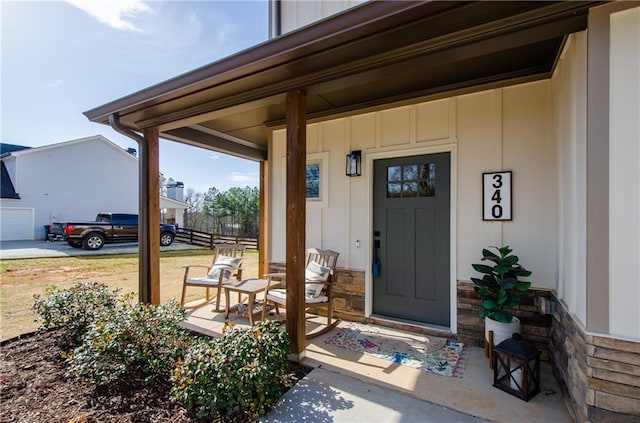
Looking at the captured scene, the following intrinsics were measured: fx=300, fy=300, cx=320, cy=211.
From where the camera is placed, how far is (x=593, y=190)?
1.71m

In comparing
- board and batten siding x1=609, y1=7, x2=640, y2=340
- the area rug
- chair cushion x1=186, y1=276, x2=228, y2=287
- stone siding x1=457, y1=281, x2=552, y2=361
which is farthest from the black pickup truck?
board and batten siding x1=609, y1=7, x2=640, y2=340

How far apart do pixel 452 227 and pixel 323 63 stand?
7.12ft

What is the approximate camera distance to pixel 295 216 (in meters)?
2.72

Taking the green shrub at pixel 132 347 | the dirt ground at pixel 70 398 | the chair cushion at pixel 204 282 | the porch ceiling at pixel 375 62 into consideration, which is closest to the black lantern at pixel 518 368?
the dirt ground at pixel 70 398

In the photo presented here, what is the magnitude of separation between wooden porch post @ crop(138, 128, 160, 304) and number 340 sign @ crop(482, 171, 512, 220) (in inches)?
154

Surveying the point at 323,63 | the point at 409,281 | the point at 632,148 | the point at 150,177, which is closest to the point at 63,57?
the point at 150,177

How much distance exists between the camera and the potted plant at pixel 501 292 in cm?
260

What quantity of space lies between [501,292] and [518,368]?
0.62m

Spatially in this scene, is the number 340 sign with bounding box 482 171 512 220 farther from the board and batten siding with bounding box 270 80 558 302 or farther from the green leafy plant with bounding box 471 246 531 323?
the green leafy plant with bounding box 471 246 531 323

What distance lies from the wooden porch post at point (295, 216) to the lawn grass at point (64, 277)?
9.59ft

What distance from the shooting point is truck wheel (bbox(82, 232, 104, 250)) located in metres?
11.4

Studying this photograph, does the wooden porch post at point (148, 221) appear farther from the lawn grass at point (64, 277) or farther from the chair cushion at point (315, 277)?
the chair cushion at point (315, 277)

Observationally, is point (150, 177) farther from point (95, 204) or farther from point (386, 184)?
point (95, 204)

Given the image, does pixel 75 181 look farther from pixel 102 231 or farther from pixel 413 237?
pixel 413 237
